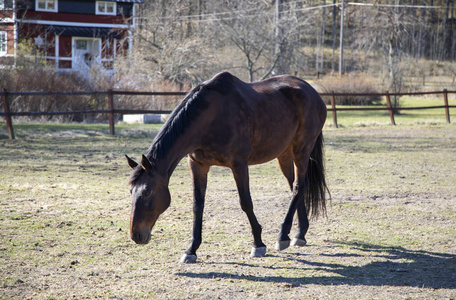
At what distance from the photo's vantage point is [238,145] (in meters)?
4.22

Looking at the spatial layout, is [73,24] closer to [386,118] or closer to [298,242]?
[386,118]

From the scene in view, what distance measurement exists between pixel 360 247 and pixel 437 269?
807 millimetres

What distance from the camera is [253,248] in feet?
14.3

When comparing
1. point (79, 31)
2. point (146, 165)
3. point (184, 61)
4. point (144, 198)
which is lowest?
point (144, 198)

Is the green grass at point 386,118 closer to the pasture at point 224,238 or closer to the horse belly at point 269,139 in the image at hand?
the pasture at point 224,238

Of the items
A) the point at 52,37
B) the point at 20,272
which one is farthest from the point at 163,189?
the point at 52,37

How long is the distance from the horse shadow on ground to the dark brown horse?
17.2 inches

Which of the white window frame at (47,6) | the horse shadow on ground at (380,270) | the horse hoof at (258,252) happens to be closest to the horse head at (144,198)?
the horse shadow on ground at (380,270)

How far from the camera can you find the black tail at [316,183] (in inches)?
203

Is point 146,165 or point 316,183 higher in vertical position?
point 146,165

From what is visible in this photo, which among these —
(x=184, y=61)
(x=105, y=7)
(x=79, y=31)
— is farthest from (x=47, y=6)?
(x=184, y=61)

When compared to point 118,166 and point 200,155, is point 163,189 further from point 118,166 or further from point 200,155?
point 118,166

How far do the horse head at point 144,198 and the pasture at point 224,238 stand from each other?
40 cm

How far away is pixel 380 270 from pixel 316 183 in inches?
55.0
